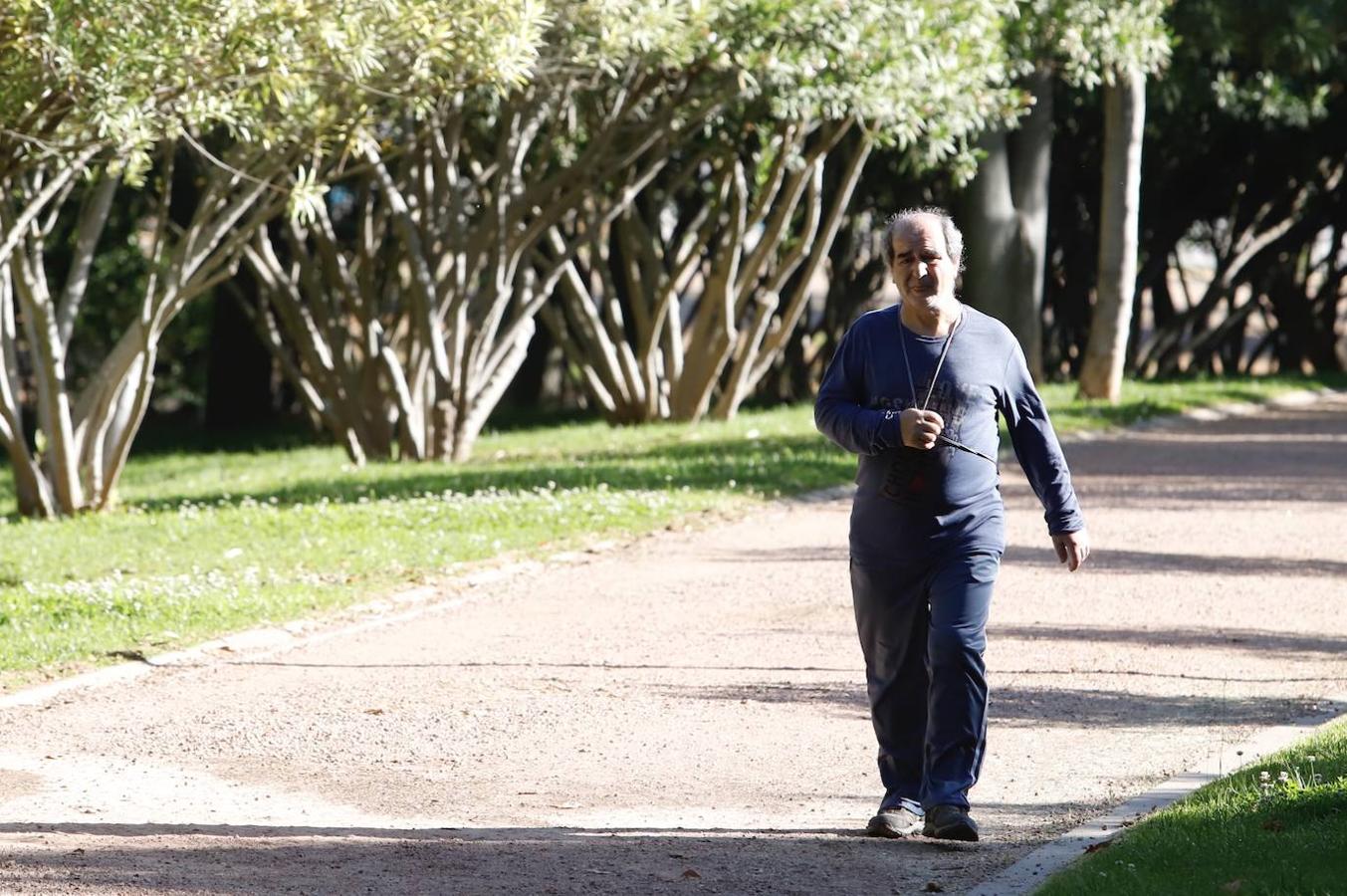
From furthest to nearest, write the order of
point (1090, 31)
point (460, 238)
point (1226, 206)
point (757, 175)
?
point (1226, 206), point (757, 175), point (1090, 31), point (460, 238)

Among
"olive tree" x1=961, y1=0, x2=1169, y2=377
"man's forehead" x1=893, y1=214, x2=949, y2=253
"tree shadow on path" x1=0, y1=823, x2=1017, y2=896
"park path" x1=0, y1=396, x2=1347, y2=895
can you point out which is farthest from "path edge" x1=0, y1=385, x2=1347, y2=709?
"olive tree" x1=961, y1=0, x2=1169, y2=377

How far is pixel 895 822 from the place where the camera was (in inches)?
221

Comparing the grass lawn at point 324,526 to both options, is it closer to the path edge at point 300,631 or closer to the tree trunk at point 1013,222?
the path edge at point 300,631

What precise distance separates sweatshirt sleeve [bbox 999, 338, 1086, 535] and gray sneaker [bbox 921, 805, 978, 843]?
2.76ft

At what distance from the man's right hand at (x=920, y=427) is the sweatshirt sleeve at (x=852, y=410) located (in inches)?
2.2

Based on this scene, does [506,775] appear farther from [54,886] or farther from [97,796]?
[54,886]

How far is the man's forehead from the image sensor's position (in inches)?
218

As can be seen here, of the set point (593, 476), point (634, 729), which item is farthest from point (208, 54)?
point (593, 476)

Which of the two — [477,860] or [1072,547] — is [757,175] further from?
[477,860]

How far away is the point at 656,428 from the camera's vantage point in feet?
62.4

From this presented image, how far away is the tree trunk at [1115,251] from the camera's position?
19.8 m

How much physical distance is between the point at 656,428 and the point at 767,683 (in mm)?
11232

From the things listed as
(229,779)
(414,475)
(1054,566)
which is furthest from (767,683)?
(414,475)

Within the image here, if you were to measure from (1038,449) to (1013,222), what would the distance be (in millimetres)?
15540
